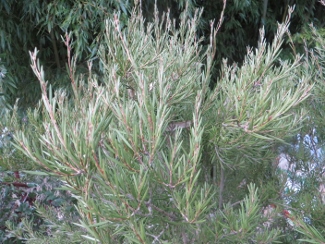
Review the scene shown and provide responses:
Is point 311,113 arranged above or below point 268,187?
above

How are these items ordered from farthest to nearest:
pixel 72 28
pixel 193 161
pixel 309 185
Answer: pixel 72 28 → pixel 309 185 → pixel 193 161

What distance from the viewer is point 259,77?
126 centimetres

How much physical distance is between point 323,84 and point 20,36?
277cm

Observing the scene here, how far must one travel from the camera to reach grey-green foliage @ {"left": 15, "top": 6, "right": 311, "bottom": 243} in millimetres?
851

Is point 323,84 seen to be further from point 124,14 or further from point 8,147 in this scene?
point 124,14

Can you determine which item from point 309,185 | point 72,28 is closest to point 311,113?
point 309,185

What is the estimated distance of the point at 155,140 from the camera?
834 millimetres

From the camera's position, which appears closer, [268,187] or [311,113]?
[268,187]

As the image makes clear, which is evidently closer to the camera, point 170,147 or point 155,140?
point 155,140

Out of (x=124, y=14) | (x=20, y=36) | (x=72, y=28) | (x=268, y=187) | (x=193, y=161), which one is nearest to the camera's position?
(x=193, y=161)

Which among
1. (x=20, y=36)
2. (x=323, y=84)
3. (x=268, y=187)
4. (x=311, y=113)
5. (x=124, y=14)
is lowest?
(x=20, y=36)

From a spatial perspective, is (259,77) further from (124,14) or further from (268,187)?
(124,14)

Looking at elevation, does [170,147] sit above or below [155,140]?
below

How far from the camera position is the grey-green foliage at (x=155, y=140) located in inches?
33.5
